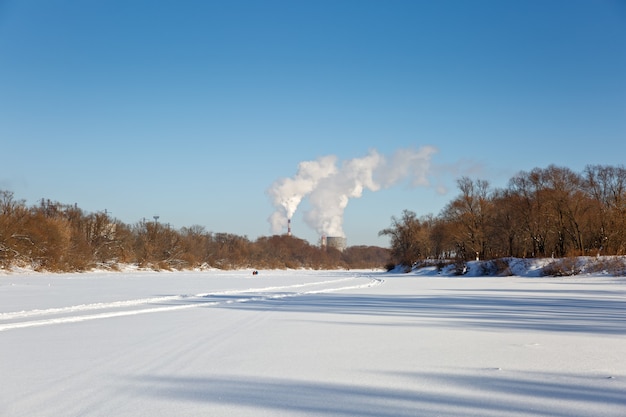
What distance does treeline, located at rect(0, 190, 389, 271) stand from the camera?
4247 cm

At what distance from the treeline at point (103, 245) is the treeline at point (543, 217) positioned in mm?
35868

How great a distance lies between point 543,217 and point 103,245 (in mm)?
47041

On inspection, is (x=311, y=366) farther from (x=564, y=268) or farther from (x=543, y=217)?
(x=543, y=217)

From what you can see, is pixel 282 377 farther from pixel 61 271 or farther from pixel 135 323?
pixel 61 271

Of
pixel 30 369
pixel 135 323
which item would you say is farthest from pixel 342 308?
pixel 30 369

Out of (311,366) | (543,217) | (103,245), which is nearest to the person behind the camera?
(311,366)

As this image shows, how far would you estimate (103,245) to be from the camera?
59.0 metres

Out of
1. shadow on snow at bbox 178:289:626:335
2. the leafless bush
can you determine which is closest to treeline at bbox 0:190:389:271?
shadow on snow at bbox 178:289:626:335

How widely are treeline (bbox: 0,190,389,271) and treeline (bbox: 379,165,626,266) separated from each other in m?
35.9

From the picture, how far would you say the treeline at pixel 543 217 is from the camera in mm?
46656

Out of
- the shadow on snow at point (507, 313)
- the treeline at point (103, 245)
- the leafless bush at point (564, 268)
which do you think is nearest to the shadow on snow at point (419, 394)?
the shadow on snow at point (507, 313)

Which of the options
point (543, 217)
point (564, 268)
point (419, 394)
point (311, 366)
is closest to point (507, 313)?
point (311, 366)

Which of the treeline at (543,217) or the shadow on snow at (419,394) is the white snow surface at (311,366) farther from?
the treeline at (543,217)

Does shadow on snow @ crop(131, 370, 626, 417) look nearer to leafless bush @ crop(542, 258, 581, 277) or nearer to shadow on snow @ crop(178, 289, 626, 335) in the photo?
shadow on snow @ crop(178, 289, 626, 335)
